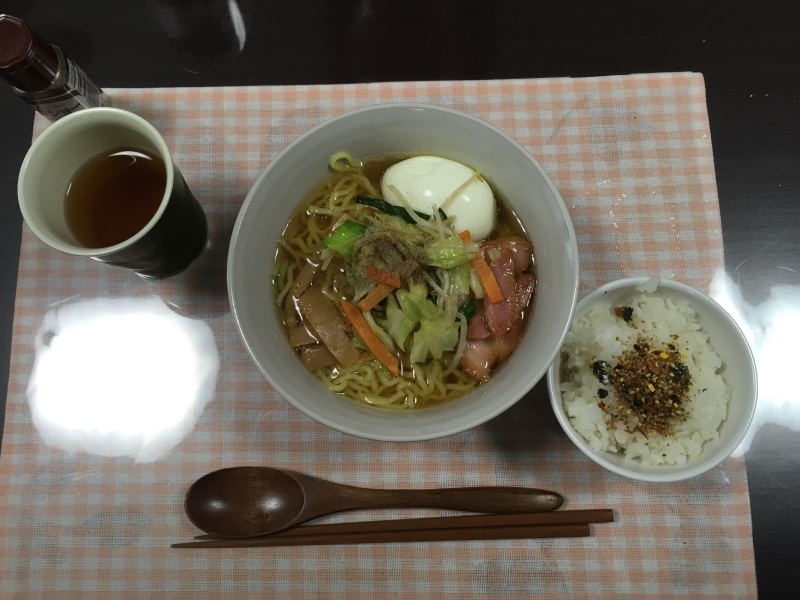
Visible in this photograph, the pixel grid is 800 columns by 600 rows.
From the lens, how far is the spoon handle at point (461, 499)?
5.22 feet

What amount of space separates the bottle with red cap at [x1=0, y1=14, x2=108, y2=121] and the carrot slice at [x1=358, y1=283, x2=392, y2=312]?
43.2 inches

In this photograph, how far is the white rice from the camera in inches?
59.1

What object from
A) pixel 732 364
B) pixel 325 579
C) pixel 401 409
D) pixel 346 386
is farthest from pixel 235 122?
pixel 732 364

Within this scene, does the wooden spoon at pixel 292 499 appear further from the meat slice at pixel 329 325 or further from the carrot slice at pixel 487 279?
the carrot slice at pixel 487 279

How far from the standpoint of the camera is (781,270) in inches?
73.4

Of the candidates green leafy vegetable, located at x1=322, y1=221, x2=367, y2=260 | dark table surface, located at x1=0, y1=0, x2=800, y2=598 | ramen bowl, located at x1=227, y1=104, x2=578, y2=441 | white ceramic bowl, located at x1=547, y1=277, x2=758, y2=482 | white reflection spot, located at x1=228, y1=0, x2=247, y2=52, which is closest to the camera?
ramen bowl, located at x1=227, y1=104, x2=578, y2=441

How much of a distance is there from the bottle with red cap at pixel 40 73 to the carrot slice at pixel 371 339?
1.08m

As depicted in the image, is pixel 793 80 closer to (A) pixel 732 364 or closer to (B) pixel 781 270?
(B) pixel 781 270

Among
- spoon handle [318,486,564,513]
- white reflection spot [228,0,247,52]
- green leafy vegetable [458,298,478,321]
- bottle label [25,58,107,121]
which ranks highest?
white reflection spot [228,0,247,52]

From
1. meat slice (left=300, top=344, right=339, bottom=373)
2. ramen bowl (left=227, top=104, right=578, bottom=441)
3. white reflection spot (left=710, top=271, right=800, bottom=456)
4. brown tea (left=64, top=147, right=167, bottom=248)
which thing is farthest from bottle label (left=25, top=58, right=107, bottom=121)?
white reflection spot (left=710, top=271, right=800, bottom=456)

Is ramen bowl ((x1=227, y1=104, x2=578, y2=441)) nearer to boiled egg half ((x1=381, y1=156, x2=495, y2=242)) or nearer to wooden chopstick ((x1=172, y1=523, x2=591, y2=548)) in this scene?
boiled egg half ((x1=381, y1=156, x2=495, y2=242))

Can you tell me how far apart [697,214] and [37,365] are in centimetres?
217

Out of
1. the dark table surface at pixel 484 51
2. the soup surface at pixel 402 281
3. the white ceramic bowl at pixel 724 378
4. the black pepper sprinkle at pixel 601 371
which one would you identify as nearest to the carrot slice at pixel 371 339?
the soup surface at pixel 402 281

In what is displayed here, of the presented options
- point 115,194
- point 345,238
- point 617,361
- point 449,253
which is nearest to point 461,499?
point 617,361
